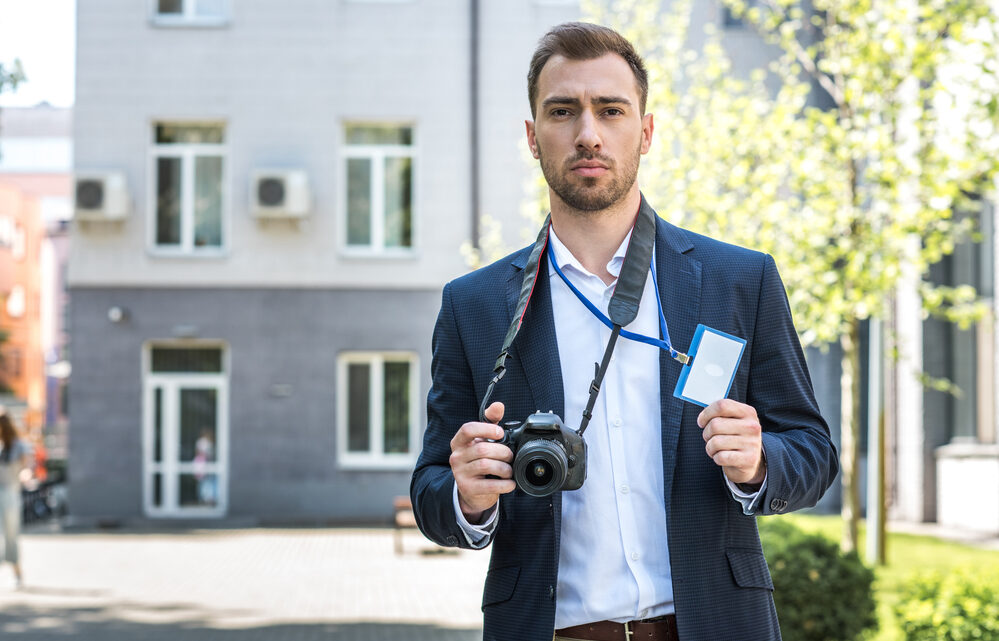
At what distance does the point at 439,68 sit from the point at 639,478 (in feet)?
67.9

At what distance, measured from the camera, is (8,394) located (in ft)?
174

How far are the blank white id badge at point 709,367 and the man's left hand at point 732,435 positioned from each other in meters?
0.14

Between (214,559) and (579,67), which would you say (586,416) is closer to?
(579,67)

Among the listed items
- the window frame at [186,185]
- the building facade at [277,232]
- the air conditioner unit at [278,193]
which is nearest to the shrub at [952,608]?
the building facade at [277,232]

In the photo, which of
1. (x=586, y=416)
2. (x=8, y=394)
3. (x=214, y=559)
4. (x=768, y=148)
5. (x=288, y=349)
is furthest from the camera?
(x=8, y=394)

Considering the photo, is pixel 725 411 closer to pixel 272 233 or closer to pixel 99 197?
pixel 272 233

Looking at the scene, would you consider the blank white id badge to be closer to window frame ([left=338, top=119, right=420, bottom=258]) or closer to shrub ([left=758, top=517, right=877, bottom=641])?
shrub ([left=758, top=517, right=877, bottom=641])

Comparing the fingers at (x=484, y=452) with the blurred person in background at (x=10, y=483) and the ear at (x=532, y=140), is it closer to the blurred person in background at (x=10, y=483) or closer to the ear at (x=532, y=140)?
the ear at (x=532, y=140)

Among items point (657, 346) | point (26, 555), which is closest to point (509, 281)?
point (657, 346)

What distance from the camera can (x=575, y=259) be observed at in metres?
2.90

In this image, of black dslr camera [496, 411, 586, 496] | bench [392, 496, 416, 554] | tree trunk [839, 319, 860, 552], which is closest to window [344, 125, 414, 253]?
bench [392, 496, 416, 554]

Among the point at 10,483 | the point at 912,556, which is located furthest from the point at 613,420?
the point at 912,556

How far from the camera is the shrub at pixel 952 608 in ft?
21.2

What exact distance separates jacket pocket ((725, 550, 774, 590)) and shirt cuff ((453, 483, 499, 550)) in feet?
1.62
